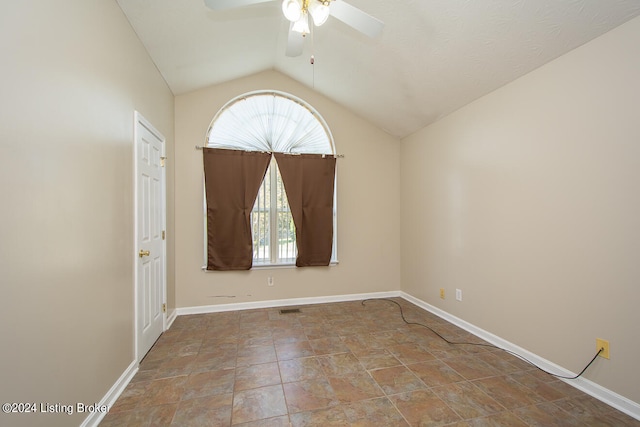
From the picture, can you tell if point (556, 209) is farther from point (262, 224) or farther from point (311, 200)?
point (262, 224)

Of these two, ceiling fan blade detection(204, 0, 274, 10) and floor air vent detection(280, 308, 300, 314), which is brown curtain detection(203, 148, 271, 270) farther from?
ceiling fan blade detection(204, 0, 274, 10)

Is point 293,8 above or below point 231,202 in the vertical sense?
above

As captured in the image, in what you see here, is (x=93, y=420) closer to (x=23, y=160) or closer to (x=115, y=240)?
(x=115, y=240)

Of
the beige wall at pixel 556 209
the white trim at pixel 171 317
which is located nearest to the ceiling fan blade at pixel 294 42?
the beige wall at pixel 556 209

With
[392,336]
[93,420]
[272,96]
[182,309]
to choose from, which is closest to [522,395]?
[392,336]

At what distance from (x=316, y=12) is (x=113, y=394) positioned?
110 inches

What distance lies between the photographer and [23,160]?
1.08 m

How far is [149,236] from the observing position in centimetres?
246

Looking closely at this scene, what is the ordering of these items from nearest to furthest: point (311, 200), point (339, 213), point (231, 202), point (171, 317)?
point (171, 317) → point (231, 202) → point (311, 200) → point (339, 213)

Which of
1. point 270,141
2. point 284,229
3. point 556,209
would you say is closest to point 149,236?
point 284,229

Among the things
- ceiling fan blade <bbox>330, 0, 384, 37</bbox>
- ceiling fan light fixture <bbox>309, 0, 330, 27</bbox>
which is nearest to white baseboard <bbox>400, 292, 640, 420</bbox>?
ceiling fan blade <bbox>330, 0, 384, 37</bbox>

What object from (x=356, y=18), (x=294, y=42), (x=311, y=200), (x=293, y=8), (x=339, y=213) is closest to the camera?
(x=293, y=8)

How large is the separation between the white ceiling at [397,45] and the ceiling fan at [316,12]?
2.06ft

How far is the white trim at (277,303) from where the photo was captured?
338cm
